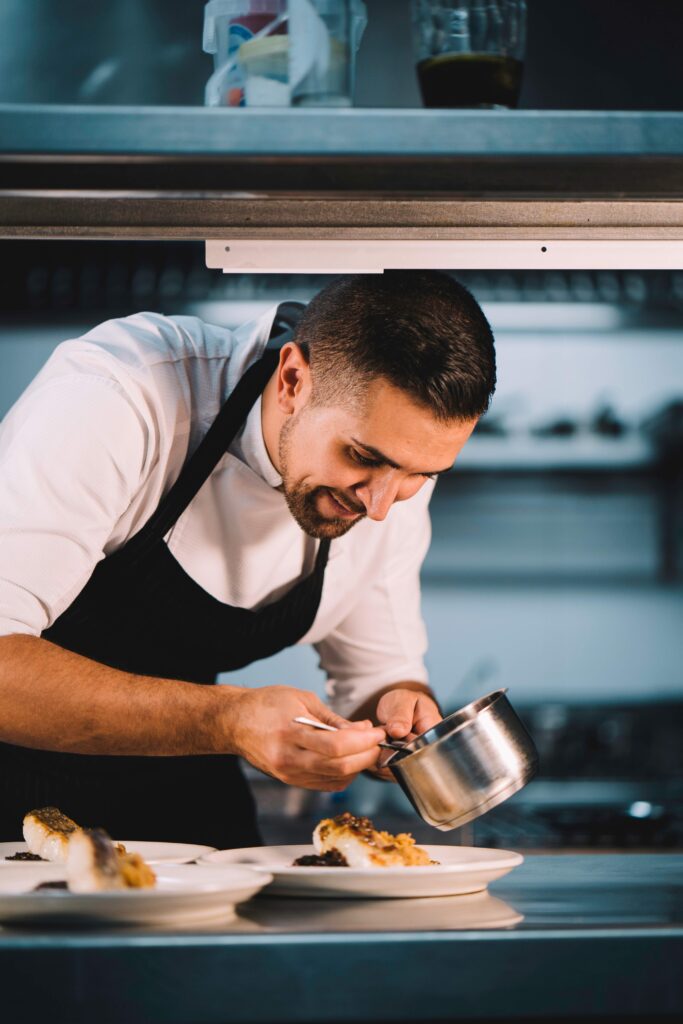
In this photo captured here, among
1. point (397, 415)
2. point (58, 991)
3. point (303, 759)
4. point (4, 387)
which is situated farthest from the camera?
point (4, 387)

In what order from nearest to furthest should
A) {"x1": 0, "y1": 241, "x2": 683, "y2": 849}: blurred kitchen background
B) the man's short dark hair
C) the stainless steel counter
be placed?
1. the stainless steel counter
2. the man's short dark hair
3. {"x1": 0, "y1": 241, "x2": 683, "y2": 849}: blurred kitchen background

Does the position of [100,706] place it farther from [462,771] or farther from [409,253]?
[409,253]

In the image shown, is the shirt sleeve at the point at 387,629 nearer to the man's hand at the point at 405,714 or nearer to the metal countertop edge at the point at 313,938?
the man's hand at the point at 405,714

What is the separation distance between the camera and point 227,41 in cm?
116

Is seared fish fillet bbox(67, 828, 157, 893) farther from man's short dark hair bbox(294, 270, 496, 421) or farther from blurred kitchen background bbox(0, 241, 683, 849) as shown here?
blurred kitchen background bbox(0, 241, 683, 849)

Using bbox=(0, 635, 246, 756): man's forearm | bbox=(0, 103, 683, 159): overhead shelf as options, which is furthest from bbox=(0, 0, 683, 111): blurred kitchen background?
bbox=(0, 635, 246, 756): man's forearm

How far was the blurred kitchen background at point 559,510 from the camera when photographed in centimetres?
369

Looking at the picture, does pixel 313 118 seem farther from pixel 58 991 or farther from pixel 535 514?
pixel 535 514

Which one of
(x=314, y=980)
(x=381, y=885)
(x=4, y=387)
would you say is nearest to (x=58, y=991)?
(x=314, y=980)

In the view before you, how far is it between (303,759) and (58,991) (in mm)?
344

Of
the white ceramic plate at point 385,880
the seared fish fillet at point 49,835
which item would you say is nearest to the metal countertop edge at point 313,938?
the white ceramic plate at point 385,880

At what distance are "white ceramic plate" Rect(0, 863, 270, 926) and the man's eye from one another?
1.91ft

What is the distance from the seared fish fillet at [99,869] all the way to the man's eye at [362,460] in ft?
2.00

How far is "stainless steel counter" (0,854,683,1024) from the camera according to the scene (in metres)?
0.94
